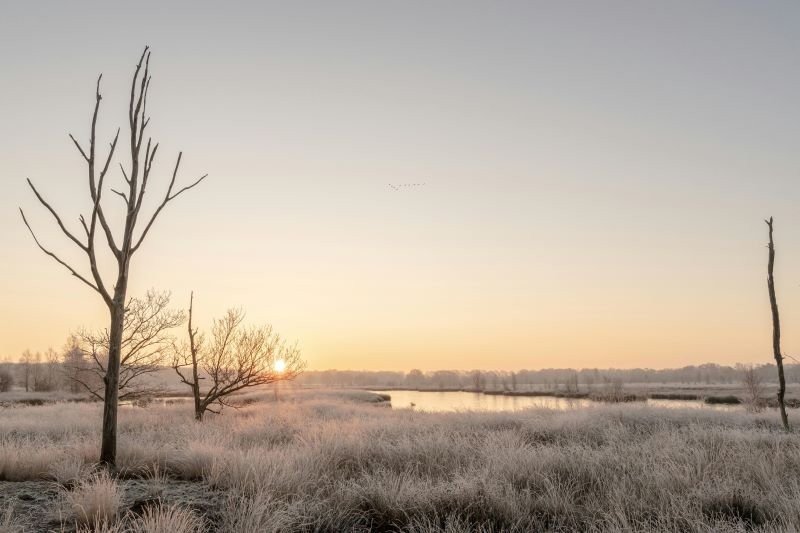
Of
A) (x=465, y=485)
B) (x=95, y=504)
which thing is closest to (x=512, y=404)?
(x=465, y=485)

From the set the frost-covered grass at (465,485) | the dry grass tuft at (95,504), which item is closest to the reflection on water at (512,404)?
the frost-covered grass at (465,485)

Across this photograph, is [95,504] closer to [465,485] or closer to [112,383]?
[112,383]

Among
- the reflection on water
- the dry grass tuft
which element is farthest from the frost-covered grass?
the reflection on water

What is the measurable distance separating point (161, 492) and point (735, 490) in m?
7.01

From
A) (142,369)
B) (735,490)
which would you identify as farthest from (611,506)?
(142,369)

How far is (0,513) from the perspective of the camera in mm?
4941

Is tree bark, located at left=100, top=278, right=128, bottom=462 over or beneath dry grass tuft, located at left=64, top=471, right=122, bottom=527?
over

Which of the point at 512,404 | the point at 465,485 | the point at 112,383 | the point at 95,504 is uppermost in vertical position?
the point at 112,383

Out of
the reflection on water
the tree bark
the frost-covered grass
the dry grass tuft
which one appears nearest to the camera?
the dry grass tuft

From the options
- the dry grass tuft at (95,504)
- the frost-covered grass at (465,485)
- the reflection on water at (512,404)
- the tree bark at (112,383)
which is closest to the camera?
the dry grass tuft at (95,504)

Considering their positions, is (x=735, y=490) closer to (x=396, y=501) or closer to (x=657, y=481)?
(x=657, y=481)

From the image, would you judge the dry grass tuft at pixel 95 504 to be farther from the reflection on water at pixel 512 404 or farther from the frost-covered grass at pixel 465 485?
the reflection on water at pixel 512 404

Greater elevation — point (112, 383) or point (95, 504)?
point (112, 383)

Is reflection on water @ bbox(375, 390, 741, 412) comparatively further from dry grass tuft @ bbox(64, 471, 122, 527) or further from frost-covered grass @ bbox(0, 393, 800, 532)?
dry grass tuft @ bbox(64, 471, 122, 527)
